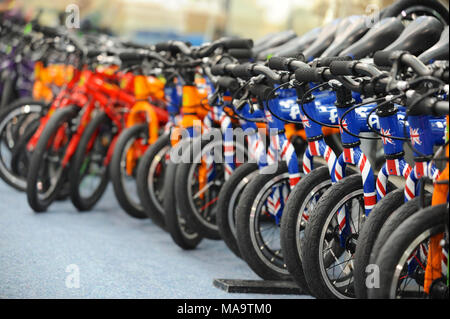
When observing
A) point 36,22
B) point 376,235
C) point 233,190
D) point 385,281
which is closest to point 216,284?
point 233,190

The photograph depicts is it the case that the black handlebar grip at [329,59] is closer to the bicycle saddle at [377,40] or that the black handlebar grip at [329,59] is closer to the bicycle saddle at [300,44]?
the bicycle saddle at [377,40]

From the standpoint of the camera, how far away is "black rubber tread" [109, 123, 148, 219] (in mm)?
4410

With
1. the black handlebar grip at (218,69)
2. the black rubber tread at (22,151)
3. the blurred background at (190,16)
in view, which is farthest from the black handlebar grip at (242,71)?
the blurred background at (190,16)

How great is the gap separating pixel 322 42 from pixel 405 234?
1976 millimetres

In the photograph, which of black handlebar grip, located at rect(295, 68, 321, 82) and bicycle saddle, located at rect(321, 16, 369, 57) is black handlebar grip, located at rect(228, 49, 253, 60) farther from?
black handlebar grip, located at rect(295, 68, 321, 82)

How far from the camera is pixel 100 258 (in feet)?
12.3

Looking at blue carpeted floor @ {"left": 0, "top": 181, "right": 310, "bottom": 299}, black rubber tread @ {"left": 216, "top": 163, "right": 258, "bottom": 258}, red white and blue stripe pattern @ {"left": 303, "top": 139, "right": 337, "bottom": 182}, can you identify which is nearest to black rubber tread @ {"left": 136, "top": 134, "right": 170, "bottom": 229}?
blue carpeted floor @ {"left": 0, "top": 181, "right": 310, "bottom": 299}

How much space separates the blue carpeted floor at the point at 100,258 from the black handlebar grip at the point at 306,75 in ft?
3.55

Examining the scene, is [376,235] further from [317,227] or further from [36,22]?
[36,22]

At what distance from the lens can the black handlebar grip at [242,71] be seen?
3.26 m

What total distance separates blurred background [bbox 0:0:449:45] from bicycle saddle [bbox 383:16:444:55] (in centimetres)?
244

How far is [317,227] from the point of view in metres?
2.75

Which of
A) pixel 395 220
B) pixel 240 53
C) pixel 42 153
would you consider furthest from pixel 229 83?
pixel 42 153

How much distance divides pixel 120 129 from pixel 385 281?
300cm
